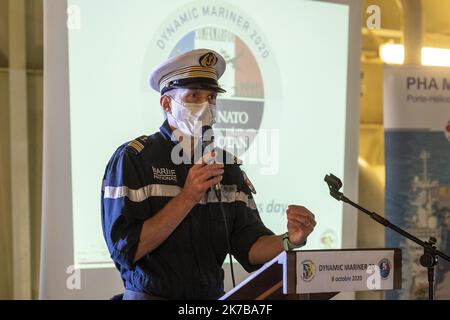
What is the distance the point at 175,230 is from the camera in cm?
204

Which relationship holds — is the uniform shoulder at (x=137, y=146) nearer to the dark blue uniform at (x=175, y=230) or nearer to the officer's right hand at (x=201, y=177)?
the dark blue uniform at (x=175, y=230)

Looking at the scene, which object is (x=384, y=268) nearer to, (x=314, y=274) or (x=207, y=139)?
(x=314, y=274)

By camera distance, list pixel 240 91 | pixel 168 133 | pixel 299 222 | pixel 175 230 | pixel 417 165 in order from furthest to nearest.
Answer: pixel 417 165 → pixel 240 91 → pixel 168 133 → pixel 175 230 → pixel 299 222

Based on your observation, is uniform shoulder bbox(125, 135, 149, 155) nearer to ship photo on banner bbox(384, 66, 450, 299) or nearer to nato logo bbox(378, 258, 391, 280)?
nato logo bbox(378, 258, 391, 280)

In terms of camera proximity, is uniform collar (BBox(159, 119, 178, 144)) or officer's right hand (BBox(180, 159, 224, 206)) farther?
uniform collar (BBox(159, 119, 178, 144))

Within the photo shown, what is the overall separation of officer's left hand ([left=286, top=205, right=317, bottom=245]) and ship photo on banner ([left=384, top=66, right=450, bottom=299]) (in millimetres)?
1627

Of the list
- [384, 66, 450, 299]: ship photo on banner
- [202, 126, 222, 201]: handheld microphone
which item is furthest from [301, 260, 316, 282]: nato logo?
[384, 66, 450, 299]: ship photo on banner

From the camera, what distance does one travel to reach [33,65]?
3.07 metres

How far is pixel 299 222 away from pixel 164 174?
607 millimetres

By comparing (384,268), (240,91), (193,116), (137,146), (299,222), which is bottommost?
(384,268)

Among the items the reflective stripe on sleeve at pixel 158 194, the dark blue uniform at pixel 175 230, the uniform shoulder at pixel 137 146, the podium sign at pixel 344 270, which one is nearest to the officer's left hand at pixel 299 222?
the podium sign at pixel 344 270

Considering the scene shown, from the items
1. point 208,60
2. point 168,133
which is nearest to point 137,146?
point 168,133

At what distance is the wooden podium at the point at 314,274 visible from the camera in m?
1.49

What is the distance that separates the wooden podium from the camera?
1.49 metres
